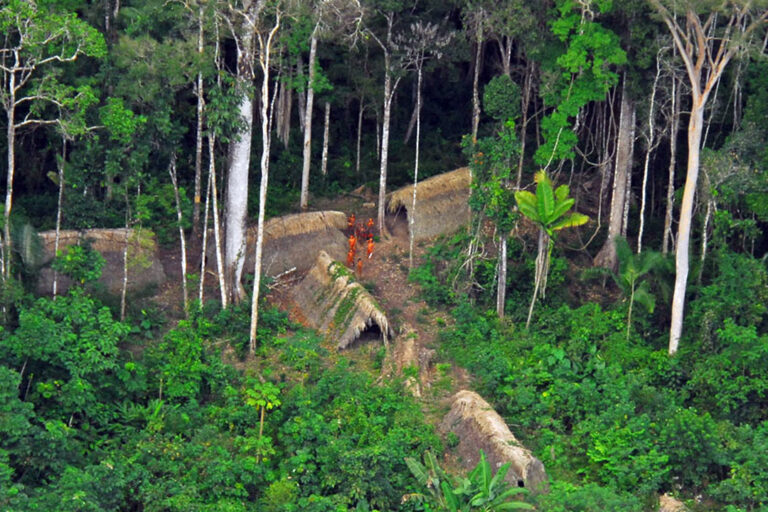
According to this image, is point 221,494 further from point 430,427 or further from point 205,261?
point 205,261

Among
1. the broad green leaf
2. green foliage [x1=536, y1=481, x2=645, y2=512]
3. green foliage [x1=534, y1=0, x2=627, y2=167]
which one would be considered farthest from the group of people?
green foliage [x1=536, y1=481, x2=645, y2=512]

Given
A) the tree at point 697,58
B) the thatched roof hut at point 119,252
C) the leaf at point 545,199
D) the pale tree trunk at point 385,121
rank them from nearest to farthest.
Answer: the tree at point 697,58
the leaf at point 545,199
the thatched roof hut at point 119,252
the pale tree trunk at point 385,121

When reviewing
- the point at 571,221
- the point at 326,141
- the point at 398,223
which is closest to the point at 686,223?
the point at 571,221

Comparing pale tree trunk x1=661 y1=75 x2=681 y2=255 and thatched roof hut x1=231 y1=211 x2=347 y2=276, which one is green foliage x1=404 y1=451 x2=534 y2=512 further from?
pale tree trunk x1=661 y1=75 x2=681 y2=255

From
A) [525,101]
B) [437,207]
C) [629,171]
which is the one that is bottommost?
[437,207]

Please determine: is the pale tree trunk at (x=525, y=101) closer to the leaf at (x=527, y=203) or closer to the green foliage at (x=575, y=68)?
the green foliage at (x=575, y=68)

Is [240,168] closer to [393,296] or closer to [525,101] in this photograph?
[393,296]

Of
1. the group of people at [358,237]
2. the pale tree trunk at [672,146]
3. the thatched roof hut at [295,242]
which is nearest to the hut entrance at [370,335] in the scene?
the group of people at [358,237]

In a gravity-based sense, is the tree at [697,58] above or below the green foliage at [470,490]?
above
